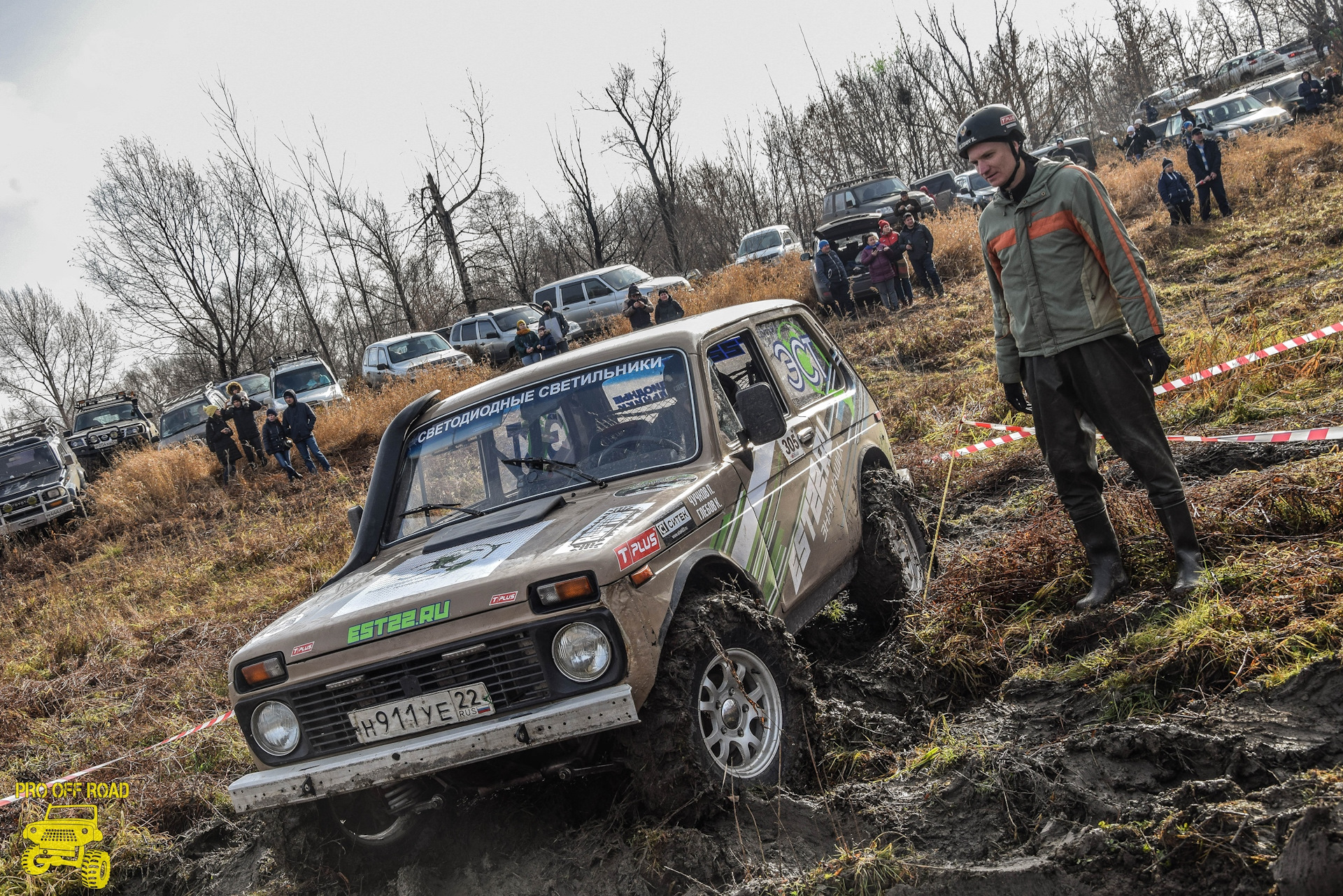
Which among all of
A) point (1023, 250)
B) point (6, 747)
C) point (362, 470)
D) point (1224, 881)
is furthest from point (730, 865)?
point (362, 470)

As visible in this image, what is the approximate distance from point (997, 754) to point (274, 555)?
1007 cm

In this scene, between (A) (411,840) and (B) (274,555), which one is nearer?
(A) (411,840)

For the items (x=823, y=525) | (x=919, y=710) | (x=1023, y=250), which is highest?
(x=1023, y=250)

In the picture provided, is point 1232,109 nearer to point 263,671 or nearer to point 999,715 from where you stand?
point 999,715

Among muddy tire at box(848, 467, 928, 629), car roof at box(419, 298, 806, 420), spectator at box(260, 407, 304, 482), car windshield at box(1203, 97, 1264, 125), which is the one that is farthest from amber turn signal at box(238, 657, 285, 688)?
car windshield at box(1203, 97, 1264, 125)

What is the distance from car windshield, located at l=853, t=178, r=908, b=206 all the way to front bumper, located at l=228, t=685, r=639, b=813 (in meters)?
23.2

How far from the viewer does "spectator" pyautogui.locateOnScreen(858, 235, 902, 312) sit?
54.0ft

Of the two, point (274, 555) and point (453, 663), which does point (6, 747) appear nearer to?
point (274, 555)

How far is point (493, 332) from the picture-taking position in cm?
2527

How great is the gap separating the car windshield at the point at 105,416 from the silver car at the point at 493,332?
29.6ft

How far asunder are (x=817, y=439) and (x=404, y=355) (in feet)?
65.5

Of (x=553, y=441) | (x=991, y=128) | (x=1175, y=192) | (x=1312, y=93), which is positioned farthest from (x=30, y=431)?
(x=1312, y=93)

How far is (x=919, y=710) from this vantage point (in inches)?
161

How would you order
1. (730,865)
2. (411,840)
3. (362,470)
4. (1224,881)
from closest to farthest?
(1224,881), (730,865), (411,840), (362,470)
